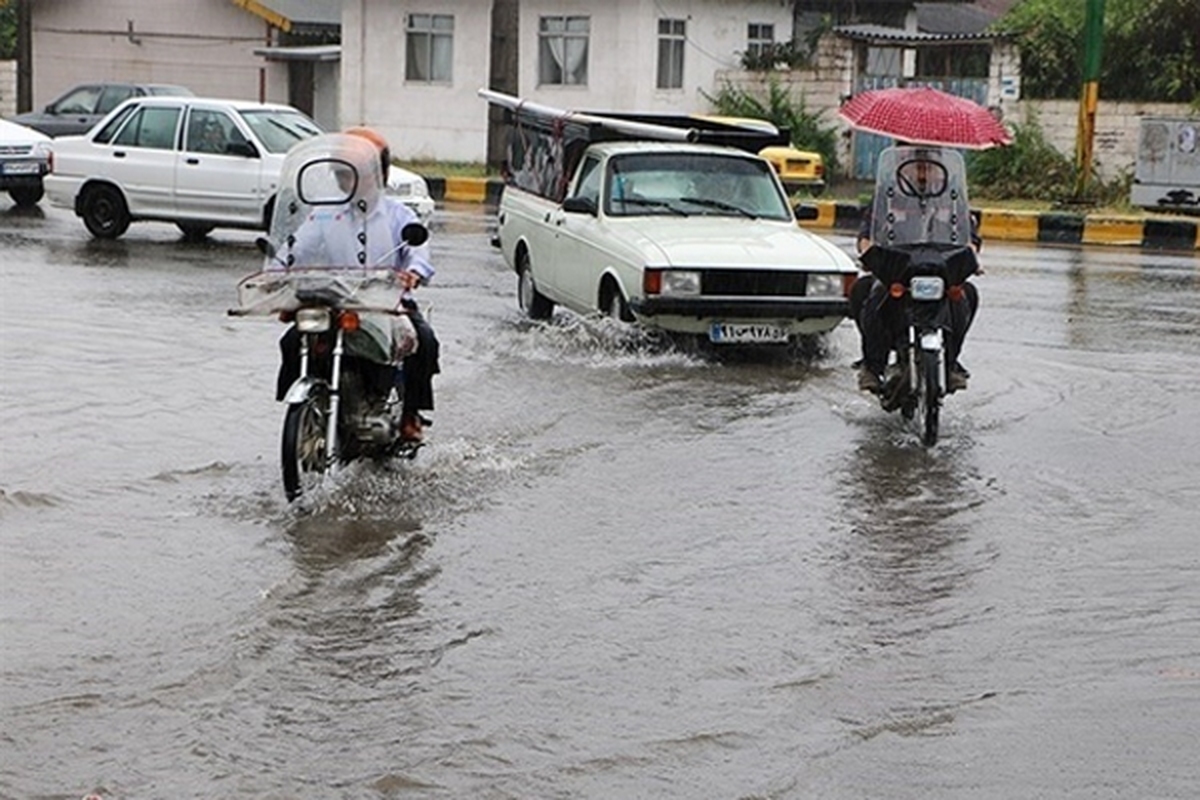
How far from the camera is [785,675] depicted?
267 inches

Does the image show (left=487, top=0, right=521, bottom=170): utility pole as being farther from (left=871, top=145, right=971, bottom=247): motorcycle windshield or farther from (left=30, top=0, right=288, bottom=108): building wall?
(left=871, top=145, right=971, bottom=247): motorcycle windshield

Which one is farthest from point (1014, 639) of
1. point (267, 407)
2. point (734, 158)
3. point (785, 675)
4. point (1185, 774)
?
point (734, 158)

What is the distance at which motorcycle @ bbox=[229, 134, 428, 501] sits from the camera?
29.6 feet

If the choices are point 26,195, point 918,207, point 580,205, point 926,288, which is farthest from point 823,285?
point 26,195

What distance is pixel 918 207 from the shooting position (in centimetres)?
1151

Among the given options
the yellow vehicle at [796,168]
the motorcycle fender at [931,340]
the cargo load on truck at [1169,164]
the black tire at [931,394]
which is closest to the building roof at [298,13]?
the yellow vehicle at [796,168]

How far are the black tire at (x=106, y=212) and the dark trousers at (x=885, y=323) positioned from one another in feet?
38.6

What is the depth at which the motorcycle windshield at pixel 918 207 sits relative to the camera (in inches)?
452

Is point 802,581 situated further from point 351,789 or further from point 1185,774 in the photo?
point 351,789

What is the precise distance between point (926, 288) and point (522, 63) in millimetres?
27478

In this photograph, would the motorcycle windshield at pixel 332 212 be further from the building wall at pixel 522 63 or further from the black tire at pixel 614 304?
the building wall at pixel 522 63

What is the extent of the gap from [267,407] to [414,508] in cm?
286

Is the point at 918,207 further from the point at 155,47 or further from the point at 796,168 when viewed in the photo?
the point at 155,47

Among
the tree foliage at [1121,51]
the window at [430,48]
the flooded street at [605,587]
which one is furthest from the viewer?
the window at [430,48]
